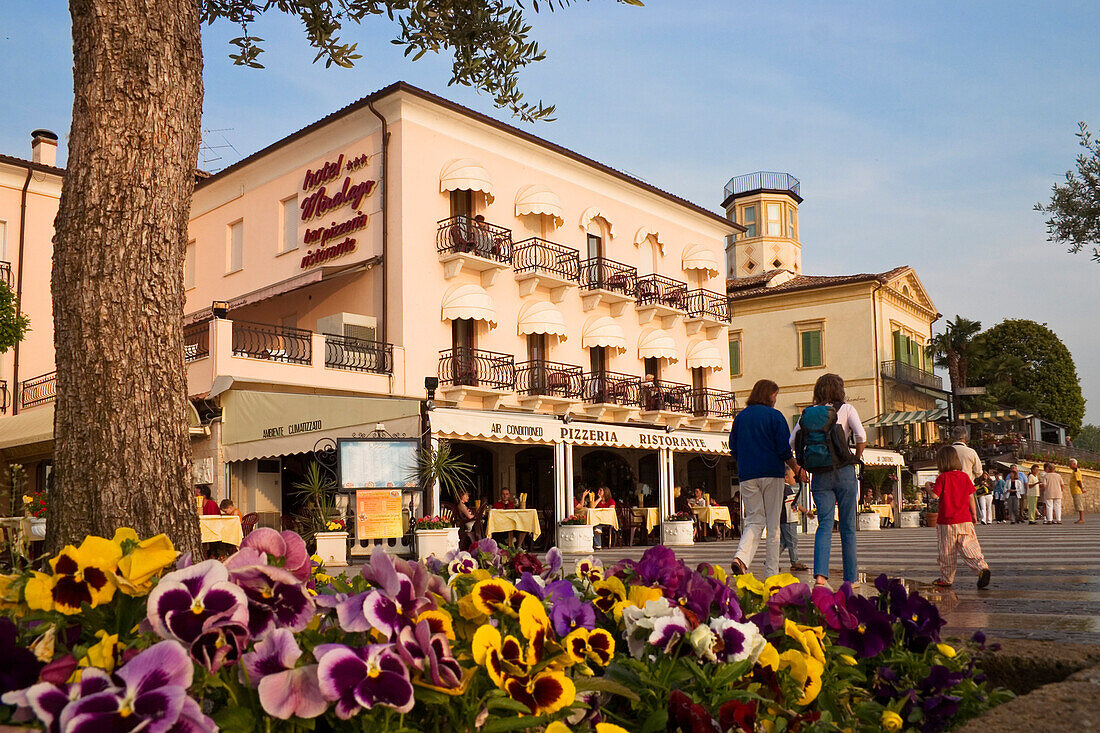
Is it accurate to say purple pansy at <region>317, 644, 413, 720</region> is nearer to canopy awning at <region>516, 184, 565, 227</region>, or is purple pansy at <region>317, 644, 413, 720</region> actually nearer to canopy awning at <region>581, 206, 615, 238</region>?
canopy awning at <region>516, 184, 565, 227</region>

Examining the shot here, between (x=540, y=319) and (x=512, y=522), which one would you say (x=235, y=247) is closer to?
(x=540, y=319)

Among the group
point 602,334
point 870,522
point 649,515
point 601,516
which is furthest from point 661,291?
point 601,516

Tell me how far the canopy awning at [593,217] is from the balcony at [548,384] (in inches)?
161

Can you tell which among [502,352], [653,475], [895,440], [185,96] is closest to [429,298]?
[502,352]

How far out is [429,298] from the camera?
2242 cm

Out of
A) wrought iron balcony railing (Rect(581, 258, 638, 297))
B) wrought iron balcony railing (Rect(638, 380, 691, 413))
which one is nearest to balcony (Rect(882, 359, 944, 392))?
wrought iron balcony railing (Rect(638, 380, 691, 413))

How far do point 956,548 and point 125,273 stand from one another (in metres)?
7.11

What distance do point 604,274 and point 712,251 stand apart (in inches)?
210

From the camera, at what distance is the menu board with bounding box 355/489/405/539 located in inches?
558

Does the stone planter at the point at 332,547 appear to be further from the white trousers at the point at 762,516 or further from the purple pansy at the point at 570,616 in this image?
the purple pansy at the point at 570,616

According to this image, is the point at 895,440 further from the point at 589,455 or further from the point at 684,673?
the point at 684,673

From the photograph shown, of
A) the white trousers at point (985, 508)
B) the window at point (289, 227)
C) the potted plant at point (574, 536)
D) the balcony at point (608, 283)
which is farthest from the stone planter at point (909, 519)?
the window at point (289, 227)

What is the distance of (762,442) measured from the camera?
311 inches

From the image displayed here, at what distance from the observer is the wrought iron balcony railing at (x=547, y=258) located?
2455cm
